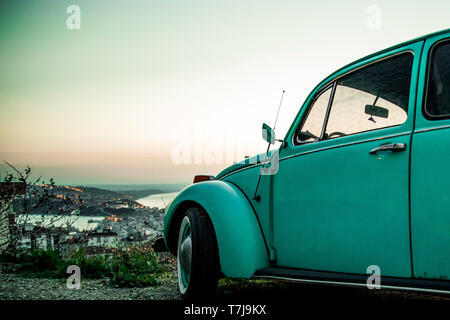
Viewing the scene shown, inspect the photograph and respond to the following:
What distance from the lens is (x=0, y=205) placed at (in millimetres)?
6668

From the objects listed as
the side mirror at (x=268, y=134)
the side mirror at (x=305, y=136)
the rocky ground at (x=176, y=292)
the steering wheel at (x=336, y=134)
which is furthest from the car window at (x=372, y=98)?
the rocky ground at (x=176, y=292)

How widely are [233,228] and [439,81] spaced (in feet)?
5.97

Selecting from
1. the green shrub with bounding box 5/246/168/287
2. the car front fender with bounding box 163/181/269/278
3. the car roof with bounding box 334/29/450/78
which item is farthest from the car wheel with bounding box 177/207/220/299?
the car roof with bounding box 334/29/450/78

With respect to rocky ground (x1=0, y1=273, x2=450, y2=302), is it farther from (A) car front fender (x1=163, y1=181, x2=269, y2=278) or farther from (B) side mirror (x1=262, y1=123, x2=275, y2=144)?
(B) side mirror (x1=262, y1=123, x2=275, y2=144)

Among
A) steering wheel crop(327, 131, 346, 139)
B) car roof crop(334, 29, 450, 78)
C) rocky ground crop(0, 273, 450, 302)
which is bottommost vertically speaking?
rocky ground crop(0, 273, 450, 302)

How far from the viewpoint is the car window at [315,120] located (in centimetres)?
325

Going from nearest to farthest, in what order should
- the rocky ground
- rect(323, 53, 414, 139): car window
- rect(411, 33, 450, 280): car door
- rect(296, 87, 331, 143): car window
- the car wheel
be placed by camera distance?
rect(411, 33, 450, 280): car door, rect(323, 53, 414, 139): car window, rect(296, 87, 331, 143): car window, the car wheel, the rocky ground

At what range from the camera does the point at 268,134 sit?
331 centimetres

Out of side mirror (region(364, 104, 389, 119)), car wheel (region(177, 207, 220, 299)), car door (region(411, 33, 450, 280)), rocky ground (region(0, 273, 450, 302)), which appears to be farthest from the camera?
rocky ground (region(0, 273, 450, 302))

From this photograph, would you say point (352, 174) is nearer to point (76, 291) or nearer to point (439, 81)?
point (439, 81)

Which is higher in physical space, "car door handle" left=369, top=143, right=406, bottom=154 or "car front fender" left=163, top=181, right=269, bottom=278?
"car door handle" left=369, top=143, right=406, bottom=154

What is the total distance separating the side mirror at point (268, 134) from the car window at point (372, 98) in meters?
0.42

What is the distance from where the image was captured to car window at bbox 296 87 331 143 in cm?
325
